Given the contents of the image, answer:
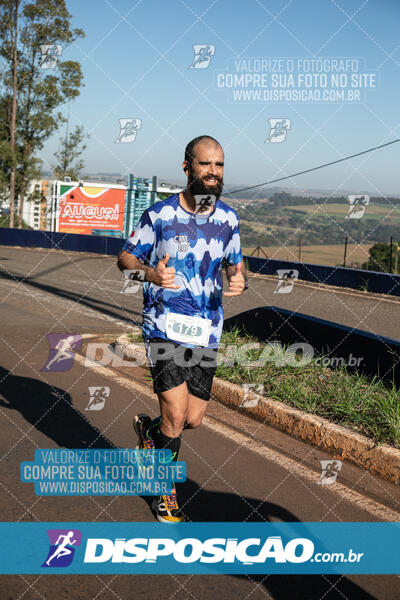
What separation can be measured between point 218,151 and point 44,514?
237 centimetres

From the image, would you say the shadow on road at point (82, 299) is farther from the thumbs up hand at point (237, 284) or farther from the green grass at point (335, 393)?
the thumbs up hand at point (237, 284)

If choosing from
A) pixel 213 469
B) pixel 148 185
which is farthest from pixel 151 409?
pixel 148 185

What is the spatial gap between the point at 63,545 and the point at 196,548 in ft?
2.36

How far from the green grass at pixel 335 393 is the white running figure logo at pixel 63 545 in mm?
2408

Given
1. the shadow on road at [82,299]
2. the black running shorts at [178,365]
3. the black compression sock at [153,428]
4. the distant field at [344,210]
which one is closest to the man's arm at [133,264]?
the black running shorts at [178,365]

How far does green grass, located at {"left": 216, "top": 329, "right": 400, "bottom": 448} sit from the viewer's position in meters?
5.22

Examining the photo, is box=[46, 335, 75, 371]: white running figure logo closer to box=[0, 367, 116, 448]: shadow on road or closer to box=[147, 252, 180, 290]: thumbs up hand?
box=[0, 367, 116, 448]: shadow on road

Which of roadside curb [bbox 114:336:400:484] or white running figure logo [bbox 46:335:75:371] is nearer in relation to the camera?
roadside curb [bbox 114:336:400:484]

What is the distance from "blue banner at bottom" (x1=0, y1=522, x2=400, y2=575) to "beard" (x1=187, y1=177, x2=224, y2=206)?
6.35 feet

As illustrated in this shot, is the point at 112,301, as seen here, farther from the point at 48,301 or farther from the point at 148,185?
the point at 148,185

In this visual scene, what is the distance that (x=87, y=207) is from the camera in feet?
160

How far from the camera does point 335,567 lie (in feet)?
11.7

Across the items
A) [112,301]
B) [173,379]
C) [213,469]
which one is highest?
[173,379]

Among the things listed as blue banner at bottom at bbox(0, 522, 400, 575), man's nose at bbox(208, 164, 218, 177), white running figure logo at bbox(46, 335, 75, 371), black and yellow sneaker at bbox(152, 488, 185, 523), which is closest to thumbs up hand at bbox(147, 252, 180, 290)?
man's nose at bbox(208, 164, 218, 177)
